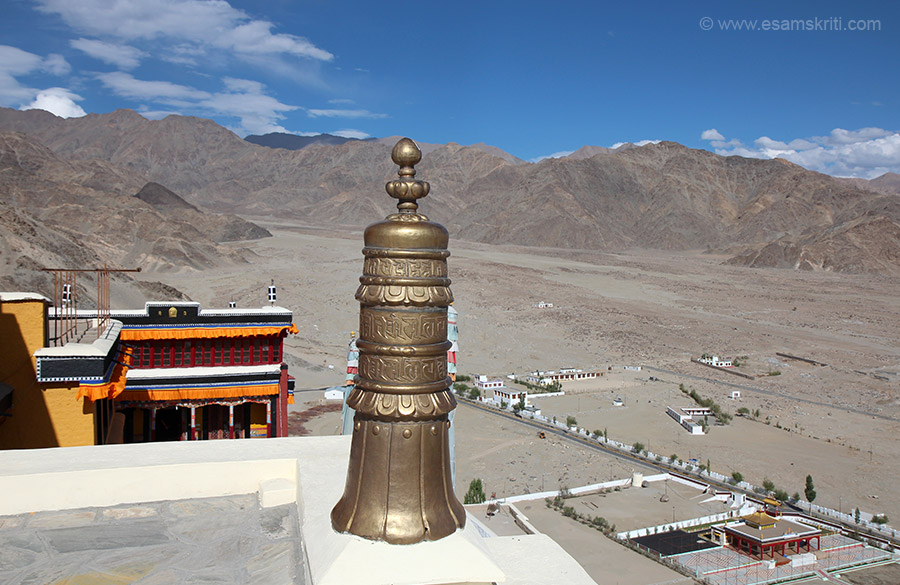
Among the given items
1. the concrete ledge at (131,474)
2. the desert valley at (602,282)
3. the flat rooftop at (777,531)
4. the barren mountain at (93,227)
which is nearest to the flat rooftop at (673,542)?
the flat rooftop at (777,531)

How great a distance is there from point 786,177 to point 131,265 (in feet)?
309

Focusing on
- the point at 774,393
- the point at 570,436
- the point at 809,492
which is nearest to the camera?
the point at 809,492

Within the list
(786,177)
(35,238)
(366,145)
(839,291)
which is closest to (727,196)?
(786,177)

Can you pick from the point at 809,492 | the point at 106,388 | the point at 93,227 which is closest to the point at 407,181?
the point at 106,388

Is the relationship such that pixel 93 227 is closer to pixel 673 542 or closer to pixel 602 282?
pixel 602 282

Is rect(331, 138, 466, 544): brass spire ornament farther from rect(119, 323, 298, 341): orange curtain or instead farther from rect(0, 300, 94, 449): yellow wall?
rect(119, 323, 298, 341): orange curtain

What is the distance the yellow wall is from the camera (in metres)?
8.29

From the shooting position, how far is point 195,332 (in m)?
11.7

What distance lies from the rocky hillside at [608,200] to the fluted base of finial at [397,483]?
84142 millimetres

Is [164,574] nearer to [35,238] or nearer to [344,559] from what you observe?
[344,559]

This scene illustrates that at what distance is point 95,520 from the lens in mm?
4539

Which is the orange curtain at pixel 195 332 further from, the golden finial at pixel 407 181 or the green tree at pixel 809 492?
the green tree at pixel 809 492

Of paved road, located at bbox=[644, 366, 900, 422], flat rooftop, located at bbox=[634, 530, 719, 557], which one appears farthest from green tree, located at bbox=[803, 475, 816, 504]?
paved road, located at bbox=[644, 366, 900, 422]

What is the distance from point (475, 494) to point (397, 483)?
47.7 feet
